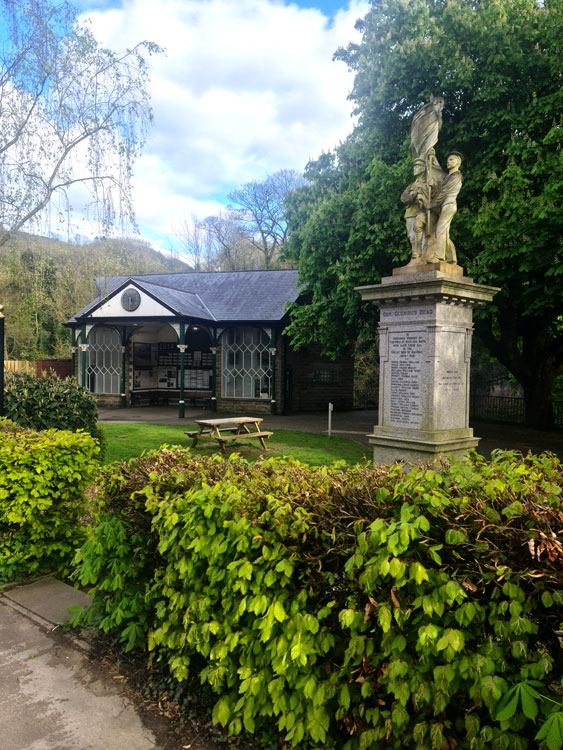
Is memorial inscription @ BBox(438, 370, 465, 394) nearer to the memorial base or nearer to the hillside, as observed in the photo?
the memorial base

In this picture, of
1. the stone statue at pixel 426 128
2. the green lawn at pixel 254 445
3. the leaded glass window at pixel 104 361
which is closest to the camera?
the stone statue at pixel 426 128

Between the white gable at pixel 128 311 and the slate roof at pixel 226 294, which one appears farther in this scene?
the slate roof at pixel 226 294

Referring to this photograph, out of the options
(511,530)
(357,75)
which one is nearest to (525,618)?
(511,530)

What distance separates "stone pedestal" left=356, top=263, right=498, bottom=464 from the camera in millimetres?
7902

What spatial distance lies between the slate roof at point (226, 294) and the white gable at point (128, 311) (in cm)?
27

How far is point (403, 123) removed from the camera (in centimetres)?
1518

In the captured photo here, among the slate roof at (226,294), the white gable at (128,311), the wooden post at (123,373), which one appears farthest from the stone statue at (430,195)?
the wooden post at (123,373)

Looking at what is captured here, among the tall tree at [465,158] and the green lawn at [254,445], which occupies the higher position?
the tall tree at [465,158]

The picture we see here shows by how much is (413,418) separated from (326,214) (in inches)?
349

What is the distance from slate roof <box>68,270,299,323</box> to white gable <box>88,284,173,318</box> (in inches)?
10.7

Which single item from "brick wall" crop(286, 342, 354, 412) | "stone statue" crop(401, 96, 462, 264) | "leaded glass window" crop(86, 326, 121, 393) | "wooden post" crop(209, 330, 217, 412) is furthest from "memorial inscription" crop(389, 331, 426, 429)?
"leaded glass window" crop(86, 326, 121, 393)

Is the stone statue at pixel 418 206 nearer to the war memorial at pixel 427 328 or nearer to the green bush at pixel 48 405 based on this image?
the war memorial at pixel 427 328

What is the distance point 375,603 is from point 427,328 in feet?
19.9

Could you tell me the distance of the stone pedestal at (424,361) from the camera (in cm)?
790
